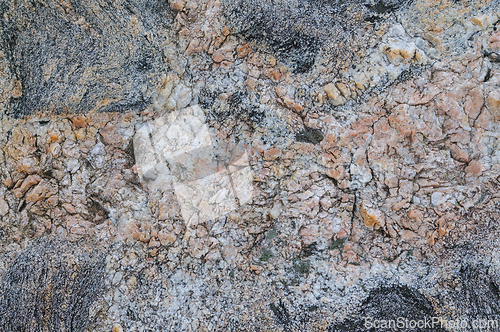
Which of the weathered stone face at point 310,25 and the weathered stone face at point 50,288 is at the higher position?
the weathered stone face at point 310,25

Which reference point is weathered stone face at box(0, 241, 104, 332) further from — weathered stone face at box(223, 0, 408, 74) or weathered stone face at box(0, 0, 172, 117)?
weathered stone face at box(223, 0, 408, 74)

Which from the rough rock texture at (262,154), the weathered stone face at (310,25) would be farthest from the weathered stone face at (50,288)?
the weathered stone face at (310,25)

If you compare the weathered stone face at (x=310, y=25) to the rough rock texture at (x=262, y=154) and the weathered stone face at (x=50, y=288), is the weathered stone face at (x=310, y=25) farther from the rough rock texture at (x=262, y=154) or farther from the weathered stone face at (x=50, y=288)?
the weathered stone face at (x=50, y=288)

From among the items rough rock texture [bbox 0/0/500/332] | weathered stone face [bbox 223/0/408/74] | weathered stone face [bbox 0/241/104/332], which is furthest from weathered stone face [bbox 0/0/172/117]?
weathered stone face [bbox 0/241/104/332]

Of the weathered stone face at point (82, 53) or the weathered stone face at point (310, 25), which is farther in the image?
the weathered stone face at point (310, 25)

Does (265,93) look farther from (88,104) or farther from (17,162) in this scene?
(17,162)

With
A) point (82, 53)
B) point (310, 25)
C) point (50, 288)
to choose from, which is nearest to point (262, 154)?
point (310, 25)

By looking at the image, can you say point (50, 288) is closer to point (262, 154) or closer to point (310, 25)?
point (262, 154)

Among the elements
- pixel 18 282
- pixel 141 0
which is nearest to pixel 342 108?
pixel 141 0

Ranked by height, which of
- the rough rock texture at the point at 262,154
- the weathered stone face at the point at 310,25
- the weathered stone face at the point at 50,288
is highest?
the weathered stone face at the point at 310,25
